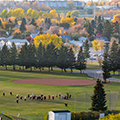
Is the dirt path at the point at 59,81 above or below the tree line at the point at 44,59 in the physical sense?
below

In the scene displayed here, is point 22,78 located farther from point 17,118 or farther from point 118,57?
point 17,118

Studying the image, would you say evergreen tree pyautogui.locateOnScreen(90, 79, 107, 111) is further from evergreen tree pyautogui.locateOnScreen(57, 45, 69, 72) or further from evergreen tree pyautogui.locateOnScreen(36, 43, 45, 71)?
evergreen tree pyautogui.locateOnScreen(36, 43, 45, 71)

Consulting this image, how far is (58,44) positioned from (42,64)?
164ft

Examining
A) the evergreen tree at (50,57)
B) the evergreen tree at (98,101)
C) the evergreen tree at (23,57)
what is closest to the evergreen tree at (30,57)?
the evergreen tree at (23,57)

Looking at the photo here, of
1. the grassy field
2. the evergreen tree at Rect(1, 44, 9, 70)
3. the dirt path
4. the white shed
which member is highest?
the white shed

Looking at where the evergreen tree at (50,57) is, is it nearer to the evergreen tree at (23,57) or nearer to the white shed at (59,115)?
the evergreen tree at (23,57)

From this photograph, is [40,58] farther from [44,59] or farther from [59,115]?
[59,115]

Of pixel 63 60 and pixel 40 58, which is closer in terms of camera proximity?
pixel 63 60

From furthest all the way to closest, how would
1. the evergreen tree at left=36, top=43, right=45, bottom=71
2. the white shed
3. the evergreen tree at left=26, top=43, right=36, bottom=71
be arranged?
the evergreen tree at left=26, top=43, right=36, bottom=71 < the evergreen tree at left=36, top=43, right=45, bottom=71 < the white shed

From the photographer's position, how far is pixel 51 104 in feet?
210

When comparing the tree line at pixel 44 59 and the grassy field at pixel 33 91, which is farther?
the tree line at pixel 44 59

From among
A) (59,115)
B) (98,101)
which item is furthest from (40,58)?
(59,115)

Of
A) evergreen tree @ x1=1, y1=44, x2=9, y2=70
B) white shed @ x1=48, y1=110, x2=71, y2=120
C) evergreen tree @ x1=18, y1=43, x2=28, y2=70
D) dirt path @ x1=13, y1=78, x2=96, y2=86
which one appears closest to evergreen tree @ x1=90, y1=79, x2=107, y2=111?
white shed @ x1=48, y1=110, x2=71, y2=120

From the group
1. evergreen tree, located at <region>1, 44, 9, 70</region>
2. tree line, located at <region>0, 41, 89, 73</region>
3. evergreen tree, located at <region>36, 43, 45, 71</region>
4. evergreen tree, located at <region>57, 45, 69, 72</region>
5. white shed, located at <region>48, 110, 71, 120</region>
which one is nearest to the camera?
white shed, located at <region>48, 110, 71, 120</region>
